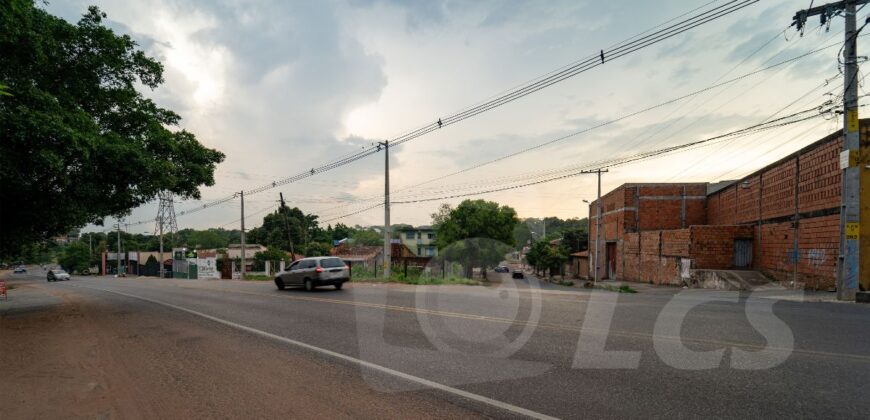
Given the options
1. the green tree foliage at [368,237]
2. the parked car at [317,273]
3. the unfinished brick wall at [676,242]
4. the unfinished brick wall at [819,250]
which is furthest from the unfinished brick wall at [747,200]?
the green tree foliage at [368,237]

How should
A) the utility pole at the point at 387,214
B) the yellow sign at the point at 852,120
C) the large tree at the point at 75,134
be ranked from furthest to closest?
1. the utility pole at the point at 387,214
2. the yellow sign at the point at 852,120
3. the large tree at the point at 75,134

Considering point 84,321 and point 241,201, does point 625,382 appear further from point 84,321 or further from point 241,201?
point 241,201

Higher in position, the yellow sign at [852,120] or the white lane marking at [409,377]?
the yellow sign at [852,120]

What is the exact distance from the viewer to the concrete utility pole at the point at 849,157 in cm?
1384

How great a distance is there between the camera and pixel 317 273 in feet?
61.5

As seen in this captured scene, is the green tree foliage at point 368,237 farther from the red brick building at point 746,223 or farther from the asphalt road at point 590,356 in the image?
the asphalt road at point 590,356

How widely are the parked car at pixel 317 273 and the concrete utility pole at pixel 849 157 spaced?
59.1ft

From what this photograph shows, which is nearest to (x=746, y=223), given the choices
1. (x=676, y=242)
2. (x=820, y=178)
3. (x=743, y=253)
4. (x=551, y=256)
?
(x=743, y=253)

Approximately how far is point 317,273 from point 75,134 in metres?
10.4

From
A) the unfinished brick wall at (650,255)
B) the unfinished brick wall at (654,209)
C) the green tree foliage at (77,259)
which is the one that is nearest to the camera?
the unfinished brick wall at (650,255)

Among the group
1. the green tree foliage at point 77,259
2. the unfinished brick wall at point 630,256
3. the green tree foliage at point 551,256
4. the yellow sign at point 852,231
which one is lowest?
the green tree foliage at point 77,259

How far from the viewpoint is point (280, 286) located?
67.4 ft

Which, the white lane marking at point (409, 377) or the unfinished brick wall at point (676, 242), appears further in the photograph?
the unfinished brick wall at point (676, 242)

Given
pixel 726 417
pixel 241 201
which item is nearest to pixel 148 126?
pixel 726 417
